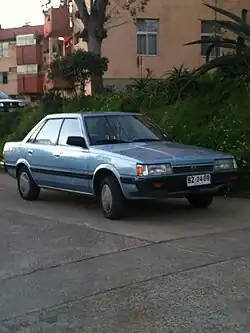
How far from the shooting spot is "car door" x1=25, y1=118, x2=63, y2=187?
409 inches

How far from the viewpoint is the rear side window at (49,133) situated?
1061 cm

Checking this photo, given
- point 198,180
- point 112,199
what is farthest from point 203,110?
point 112,199

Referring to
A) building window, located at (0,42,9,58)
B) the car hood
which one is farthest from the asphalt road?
building window, located at (0,42,9,58)

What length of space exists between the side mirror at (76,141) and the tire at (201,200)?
1.84 meters

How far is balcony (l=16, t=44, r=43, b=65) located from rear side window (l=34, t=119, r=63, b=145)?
1888 inches

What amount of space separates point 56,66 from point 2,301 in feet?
38.3

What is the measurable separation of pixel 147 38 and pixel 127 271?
23.0m

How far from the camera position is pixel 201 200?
9.86 metres

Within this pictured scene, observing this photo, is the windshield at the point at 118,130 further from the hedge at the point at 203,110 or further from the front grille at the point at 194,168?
the hedge at the point at 203,110

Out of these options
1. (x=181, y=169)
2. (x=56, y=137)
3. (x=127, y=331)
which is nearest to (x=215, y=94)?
(x=56, y=137)

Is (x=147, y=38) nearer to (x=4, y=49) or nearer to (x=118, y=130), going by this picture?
(x=118, y=130)

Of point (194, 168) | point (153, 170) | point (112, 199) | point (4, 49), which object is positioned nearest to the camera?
point (153, 170)

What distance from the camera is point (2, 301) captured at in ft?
18.2

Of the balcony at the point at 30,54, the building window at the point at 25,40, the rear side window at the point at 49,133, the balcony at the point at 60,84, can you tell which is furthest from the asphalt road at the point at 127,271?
the building window at the point at 25,40
